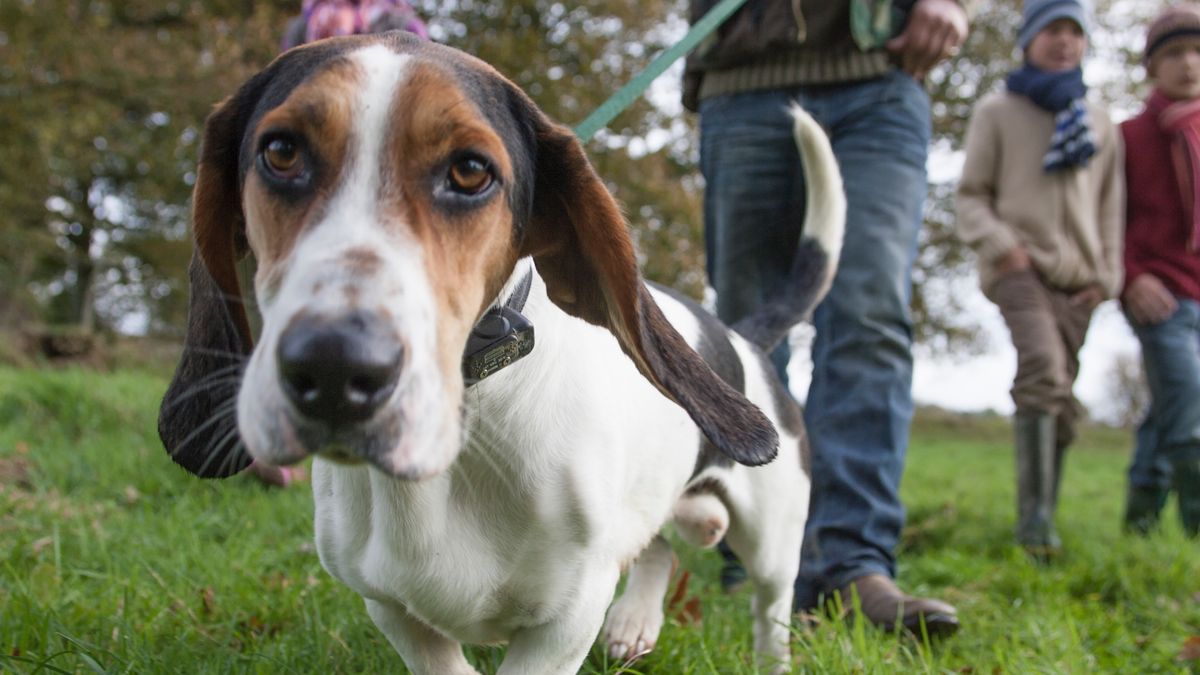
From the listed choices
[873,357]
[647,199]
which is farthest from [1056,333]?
[647,199]

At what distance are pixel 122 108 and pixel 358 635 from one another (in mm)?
8441

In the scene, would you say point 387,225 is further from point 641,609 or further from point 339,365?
point 641,609

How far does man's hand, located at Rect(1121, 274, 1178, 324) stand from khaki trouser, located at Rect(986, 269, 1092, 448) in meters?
0.30

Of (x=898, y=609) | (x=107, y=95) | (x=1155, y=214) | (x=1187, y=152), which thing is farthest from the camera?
(x=107, y=95)

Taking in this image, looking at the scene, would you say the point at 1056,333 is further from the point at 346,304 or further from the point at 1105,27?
the point at 1105,27

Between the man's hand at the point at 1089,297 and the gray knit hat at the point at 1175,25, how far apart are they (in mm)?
1466

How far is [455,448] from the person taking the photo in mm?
1530

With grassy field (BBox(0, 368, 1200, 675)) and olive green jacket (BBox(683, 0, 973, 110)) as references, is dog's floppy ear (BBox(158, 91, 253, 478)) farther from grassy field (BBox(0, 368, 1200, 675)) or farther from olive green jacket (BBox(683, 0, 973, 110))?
olive green jacket (BBox(683, 0, 973, 110))

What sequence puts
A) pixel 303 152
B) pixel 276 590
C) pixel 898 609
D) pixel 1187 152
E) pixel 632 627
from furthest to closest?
pixel 1187 152 → pixel 898 609 → pixel 276 590 → pixel 632 627 → pixel 303 152

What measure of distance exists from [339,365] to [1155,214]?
554 centimetres

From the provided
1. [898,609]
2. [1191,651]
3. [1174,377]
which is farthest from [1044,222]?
[898,609]

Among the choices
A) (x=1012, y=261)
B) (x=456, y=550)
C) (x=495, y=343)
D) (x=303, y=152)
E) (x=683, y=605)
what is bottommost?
(x=683, y=605)

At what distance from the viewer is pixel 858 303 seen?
136 inches

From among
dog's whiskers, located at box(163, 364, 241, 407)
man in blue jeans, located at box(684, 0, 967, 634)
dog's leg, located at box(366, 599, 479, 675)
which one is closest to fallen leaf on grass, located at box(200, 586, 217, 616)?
dog's leg, located at box(366, 599, 479, 675)
